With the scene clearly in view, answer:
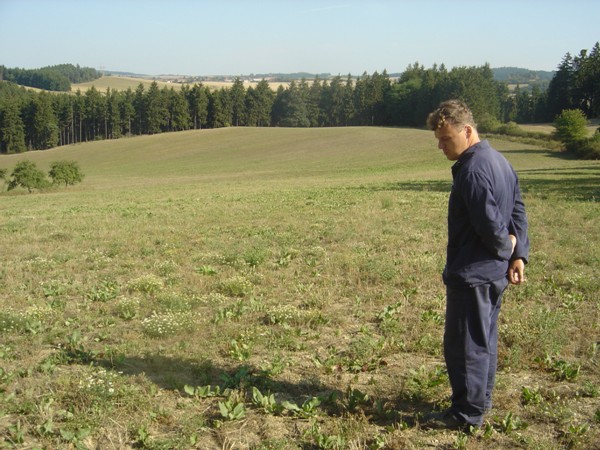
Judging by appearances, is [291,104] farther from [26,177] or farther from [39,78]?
[39,78]

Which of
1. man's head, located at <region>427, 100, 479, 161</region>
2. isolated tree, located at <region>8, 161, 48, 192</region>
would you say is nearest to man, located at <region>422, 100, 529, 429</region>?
man's head, located at <region>427, 100, 479, 161</region>

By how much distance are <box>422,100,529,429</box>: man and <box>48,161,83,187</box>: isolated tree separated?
4590cm

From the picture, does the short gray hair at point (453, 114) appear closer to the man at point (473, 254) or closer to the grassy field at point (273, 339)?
the man at point (473, 254)

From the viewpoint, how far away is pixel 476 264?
3.95 meters

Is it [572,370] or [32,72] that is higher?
[32,72]

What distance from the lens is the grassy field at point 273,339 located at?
4.15m

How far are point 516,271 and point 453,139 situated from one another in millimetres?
1209

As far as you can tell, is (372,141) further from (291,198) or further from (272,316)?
(272,316)

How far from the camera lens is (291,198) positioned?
2181 cm

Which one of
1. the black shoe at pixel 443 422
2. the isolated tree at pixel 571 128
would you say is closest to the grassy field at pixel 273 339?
the black shoe at pixel 443 422

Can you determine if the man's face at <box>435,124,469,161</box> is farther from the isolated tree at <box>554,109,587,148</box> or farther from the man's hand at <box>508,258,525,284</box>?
the isolated tree at <box>554,109,587,148</box>

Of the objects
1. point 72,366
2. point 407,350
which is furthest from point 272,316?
point 72,366

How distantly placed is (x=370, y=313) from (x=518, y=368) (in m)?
2.16

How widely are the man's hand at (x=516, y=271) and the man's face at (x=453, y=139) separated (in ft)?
3.27
